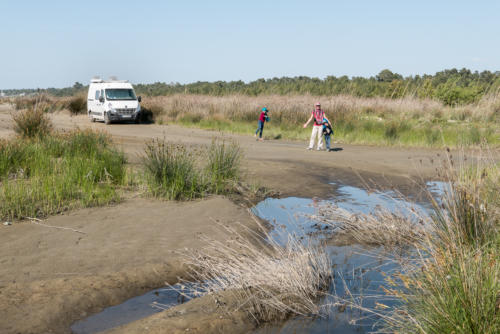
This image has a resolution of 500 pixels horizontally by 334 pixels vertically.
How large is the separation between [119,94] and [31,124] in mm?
14991

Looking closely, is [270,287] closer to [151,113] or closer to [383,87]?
[151,113]

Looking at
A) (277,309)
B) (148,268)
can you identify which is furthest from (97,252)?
(277,309)

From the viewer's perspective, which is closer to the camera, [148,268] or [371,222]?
[148,268]

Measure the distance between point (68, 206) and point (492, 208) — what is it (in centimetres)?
609

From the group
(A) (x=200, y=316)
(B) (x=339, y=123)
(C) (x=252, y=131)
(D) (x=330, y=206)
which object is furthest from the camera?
(C) (x=252, y=131)

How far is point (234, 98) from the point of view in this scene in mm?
29828

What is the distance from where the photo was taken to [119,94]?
91.7 feet

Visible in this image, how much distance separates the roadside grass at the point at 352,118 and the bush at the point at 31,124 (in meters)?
10.7

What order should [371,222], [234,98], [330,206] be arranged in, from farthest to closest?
[234,98], [330,206], [371,222]

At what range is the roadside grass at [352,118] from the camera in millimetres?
19203

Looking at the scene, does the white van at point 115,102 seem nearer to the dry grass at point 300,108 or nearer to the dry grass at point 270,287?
the dry grass at point 300,108

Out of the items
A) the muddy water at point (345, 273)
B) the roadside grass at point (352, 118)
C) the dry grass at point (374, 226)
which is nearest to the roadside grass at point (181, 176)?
the muddy water at point (345, 273)

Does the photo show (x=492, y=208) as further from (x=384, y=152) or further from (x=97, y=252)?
(x=384, y=152)

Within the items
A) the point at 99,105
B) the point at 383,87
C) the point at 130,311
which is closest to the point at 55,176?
the point at 130,311
